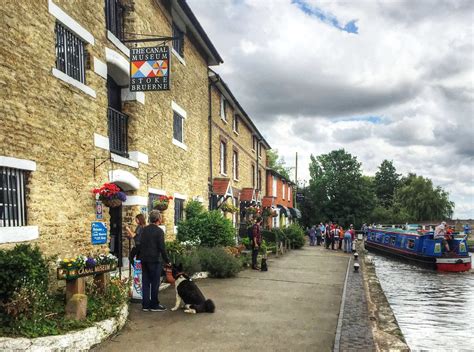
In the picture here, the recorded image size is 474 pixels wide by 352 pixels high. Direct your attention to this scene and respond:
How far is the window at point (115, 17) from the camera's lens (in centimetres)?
1014

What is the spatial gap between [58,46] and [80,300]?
481 centimetres

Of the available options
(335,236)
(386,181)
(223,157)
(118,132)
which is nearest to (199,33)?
(118,132)

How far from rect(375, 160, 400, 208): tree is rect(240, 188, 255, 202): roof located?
57.0 m

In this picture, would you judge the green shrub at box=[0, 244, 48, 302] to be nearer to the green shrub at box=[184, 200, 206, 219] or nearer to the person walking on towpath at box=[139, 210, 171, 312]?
the person walking on towpath at box=[139, 210, 171, 312]

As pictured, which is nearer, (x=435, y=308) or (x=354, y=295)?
(x=354, y=295)

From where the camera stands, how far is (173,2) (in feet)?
42.3

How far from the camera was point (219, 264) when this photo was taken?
11.4 meters

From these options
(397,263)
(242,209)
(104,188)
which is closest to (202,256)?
(104,188)

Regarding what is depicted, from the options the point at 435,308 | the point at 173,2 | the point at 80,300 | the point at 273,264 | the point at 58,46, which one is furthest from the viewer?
the point at 273,264

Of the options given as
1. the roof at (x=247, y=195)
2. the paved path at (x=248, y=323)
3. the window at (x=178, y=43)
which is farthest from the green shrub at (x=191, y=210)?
the roof at (x=247, y=195)

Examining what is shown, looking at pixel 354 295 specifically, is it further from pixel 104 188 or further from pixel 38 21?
pixel 38 21

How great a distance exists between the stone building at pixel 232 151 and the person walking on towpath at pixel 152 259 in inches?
422

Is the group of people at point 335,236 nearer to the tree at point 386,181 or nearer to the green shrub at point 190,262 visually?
the green shrub at point 190,262

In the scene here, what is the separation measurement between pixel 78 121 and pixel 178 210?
6.37 m
